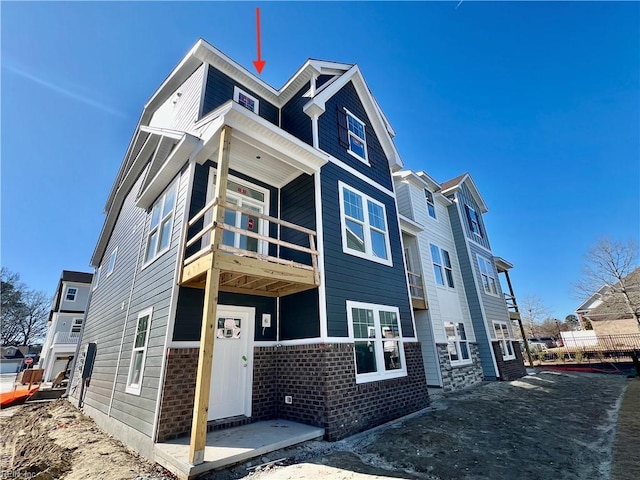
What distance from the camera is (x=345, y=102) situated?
401 inches

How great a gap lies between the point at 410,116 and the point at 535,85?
611 centimetres

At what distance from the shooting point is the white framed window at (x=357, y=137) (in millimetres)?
9867

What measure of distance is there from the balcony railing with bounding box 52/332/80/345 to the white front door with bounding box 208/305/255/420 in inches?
955

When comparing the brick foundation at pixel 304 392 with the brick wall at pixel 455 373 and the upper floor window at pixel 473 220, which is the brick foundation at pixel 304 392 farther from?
the upper floor window at pixel 473 220

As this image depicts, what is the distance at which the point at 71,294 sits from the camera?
2517cm

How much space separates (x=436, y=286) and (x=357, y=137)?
7.52 metres

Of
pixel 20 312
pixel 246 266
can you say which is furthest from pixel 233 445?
pixel 20 312

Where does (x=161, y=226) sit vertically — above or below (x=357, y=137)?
below

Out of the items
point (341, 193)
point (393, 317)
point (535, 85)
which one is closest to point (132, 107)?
point (341, 193)

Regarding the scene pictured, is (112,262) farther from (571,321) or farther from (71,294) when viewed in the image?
(571,321)

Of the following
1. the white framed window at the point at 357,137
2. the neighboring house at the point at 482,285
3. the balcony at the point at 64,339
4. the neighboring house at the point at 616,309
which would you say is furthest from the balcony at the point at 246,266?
the neighboring house at the point at 616,309

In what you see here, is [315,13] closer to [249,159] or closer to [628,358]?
[249,159]

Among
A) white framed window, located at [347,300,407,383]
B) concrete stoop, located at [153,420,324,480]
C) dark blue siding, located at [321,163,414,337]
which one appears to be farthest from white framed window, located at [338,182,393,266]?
concrete stoop, located at [153,420,324,480]

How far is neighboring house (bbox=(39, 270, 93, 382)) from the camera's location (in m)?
21.9
